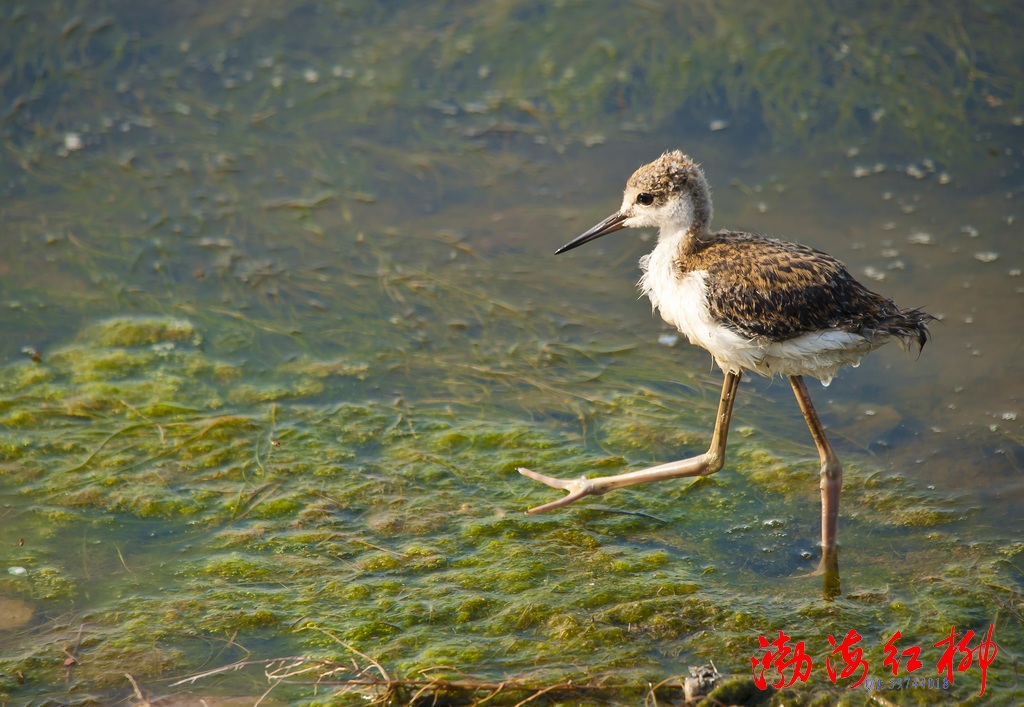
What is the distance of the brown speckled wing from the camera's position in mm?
4172

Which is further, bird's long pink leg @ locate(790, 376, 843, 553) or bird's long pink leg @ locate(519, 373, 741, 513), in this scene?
bird's long pink leg @ locate(519, 373, 741, 513)

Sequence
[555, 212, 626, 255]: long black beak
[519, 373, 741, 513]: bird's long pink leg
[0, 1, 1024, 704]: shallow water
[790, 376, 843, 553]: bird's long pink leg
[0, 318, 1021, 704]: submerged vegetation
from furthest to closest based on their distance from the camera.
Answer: [555, 212, 626, 255]: long black beak
[519, 373, 741, 513]: bird's long pink leg
[790, 376, 843, 553]: bird's long pink leg
[0, 1, 1024, 704]: shallow water
[0, 318, 1021, 704]: submerged vegetation

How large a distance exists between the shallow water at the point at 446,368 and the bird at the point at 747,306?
1.14 feet

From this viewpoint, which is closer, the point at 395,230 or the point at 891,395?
the point at 891,395

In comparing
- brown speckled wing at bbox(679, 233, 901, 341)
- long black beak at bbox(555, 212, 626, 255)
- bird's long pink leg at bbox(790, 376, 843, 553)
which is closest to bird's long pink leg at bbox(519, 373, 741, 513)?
bird's long pink leg at bbox(790, 376, 843, 553)

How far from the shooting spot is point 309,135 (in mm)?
7672

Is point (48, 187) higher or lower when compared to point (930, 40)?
lower

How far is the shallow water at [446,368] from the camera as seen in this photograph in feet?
14.0

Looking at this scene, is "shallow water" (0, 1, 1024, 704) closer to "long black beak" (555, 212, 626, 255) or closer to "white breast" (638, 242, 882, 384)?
"white breast" (638, 242, 882, 384)

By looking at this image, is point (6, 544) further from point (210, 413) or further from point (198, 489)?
point (210, 413)

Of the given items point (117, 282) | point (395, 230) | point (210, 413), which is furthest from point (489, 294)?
point (117, 282)

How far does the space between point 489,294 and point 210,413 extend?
177 centimetres

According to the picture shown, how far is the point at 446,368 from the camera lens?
5977 millimetres

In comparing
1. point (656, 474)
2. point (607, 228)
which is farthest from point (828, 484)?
point (607, 228)
